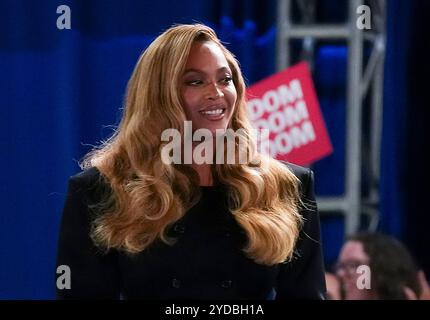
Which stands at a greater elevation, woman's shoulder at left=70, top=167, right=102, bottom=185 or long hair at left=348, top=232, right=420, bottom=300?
woman's shoulder at left=70, top=167, right=102, bottom=185

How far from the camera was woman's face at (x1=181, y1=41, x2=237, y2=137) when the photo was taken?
4.07ft

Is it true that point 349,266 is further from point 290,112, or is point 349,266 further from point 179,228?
point 179,228

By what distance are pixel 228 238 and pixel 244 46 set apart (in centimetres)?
118

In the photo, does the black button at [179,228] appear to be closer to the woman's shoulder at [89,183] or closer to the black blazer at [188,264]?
the black blazer at [188,264]

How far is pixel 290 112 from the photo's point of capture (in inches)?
91.2

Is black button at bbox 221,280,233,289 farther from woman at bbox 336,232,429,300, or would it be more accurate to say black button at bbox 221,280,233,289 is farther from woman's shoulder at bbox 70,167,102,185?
woman at bbox 336,232,429,300

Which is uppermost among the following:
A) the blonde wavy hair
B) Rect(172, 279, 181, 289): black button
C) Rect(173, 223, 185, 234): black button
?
the blonde wavy hair

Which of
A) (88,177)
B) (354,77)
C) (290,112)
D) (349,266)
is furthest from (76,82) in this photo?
(88,177)

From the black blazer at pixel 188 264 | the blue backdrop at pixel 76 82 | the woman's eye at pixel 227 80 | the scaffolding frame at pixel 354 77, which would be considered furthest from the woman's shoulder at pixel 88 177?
the scaffolding frame at pixel 354 77

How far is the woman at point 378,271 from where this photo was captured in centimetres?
222

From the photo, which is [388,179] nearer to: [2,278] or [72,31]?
[72,31]

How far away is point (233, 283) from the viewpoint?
1.21 m

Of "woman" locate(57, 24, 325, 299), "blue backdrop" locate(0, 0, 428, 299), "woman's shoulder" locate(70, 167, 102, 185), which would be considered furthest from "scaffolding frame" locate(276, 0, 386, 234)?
"woman's shoulder" locate(70, 167, 102, 185)

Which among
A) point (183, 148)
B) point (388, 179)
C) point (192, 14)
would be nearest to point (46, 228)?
point (192, 14)
